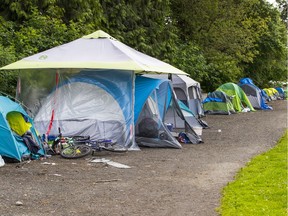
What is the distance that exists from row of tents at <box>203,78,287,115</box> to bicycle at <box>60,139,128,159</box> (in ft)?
45.6

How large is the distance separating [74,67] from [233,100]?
51.7 ft

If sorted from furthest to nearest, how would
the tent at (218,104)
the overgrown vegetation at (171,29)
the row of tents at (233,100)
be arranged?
1. the row of tents at (233,100)
2. the tent at (218,104)
3. the overgrown vegetation at (171,29)

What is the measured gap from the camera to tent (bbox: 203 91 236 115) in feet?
82.4

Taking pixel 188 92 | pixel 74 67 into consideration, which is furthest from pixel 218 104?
pixel 74 67

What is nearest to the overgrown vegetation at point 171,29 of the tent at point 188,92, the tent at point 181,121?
the tent at point 188,92

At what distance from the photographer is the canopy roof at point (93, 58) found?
477 inches

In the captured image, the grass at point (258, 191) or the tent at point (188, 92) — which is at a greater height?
the tent at point (188, 92)

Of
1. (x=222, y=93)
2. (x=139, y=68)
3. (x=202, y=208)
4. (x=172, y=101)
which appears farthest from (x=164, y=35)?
(x=202, y=208)

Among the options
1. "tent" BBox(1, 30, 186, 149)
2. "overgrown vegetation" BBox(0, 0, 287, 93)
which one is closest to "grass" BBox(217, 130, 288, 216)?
"tent" BBox(1, 30, 186, 149)

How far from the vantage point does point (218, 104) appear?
2536 cm

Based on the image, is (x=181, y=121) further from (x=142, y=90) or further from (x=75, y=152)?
(x=75, y=152)

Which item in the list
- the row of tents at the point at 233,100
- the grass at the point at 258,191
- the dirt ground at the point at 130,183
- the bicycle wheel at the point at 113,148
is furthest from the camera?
the row of tents at the point at 233,100

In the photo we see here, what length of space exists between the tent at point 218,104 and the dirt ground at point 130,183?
11881mm

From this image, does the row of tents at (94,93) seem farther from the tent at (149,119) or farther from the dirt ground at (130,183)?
the dirt ground at (130,183)
